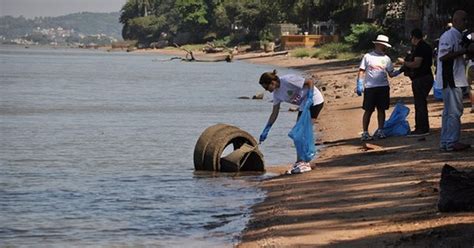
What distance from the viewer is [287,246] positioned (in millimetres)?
8984

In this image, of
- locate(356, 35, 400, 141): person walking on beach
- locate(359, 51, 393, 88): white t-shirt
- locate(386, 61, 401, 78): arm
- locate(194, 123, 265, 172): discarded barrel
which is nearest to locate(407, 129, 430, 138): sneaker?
locate(356, 35, 400, 141): person walking on beach

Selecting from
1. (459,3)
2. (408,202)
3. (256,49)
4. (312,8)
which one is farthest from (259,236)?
(256,49)

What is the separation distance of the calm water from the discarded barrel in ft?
1.12

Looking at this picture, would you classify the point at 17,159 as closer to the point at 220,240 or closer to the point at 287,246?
the point at 220,240

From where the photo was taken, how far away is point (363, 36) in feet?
215

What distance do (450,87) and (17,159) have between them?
9.04m

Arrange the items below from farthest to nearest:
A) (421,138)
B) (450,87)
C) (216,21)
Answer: (216,21) → (421,138) → (450,87)

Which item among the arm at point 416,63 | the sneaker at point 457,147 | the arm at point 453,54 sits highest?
the arm at point 453,54

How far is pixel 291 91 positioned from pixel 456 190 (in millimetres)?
4857

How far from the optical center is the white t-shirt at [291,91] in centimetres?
1341

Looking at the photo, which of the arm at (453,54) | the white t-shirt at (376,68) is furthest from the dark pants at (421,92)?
the arm at (453,54)

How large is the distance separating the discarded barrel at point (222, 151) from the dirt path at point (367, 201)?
1042mm

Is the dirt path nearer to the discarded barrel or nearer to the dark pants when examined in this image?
A: the dark pants

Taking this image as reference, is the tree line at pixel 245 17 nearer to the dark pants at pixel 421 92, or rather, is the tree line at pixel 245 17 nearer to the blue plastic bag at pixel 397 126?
the blue plastic bag at pixel 397 126
